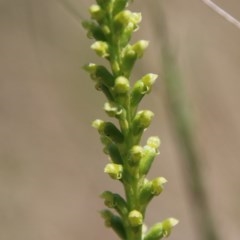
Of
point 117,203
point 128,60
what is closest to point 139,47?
point 128,60

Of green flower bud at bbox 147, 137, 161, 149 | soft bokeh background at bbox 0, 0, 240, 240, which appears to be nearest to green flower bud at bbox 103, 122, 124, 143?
green flower bud at bbox 147, 137, 161, 149

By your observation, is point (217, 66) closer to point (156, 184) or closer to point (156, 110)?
point (156, 110)

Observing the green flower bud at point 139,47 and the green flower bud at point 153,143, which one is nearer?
the green flower bud at point 139,47

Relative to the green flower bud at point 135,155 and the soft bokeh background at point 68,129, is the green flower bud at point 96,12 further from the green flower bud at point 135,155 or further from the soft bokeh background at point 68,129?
the soft bokeh background at point 68,129

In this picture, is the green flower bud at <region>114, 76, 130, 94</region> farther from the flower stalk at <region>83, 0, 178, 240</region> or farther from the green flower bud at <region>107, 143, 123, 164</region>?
the green flower bud at <region>107, 143, 123, 164</region>

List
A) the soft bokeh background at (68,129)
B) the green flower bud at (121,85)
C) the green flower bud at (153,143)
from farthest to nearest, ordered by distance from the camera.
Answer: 1. the soft bokeh background at (68,129)
2. the green flower bud at (153,143)
3. the green flower bud at (121,85)

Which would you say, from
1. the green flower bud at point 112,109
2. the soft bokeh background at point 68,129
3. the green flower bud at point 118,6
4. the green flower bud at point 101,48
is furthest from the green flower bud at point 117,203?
the soft bokeh background at point 68,129
